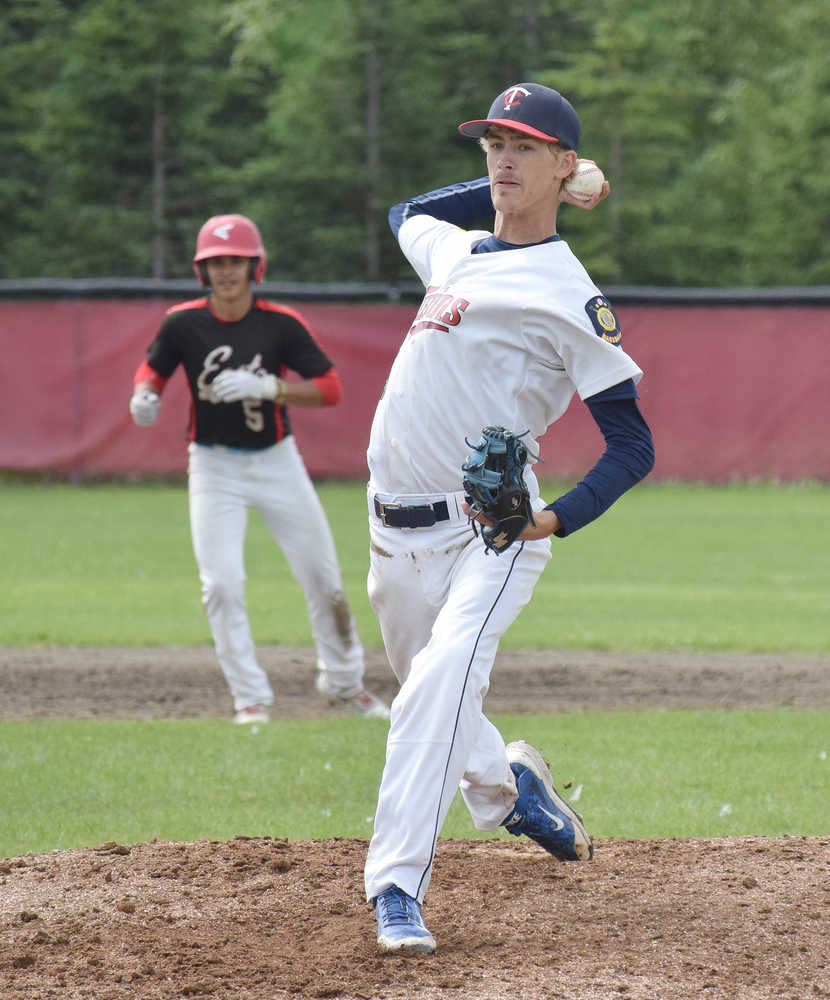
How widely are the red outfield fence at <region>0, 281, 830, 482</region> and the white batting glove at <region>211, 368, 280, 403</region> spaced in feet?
40.1

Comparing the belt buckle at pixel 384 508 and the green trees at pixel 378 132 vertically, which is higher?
the green trees at pixel 378 132

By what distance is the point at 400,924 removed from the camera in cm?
398

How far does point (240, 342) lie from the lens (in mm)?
7930

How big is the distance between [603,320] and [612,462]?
41cm

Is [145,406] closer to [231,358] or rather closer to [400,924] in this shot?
[231,358]

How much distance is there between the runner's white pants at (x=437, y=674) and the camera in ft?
13.3

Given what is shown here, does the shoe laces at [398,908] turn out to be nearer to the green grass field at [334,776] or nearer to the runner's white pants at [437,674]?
the runner's white pants at [437,674]

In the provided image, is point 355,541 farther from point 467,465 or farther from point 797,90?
point 797,90

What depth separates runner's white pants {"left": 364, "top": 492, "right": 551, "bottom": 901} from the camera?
13.3 ft

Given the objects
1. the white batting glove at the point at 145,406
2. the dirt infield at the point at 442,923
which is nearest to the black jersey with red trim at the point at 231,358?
the white batting glove at the point at 145,406

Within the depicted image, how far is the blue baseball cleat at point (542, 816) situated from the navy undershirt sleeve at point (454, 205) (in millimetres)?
1808

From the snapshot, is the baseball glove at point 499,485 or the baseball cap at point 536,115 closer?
the baseball glove at point 499,485

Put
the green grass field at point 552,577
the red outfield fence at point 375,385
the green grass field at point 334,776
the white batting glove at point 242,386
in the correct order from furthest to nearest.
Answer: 1. the red outfield fence at point 375,385
2. the green grass field at point 552,577
3. the white batting glove at point 242,386
4. the green grass field at point 334,776

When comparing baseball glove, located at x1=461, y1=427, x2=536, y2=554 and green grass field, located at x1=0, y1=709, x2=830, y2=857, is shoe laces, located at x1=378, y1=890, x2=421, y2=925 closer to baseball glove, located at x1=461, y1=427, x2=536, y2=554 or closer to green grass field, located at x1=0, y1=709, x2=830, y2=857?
baseball glove, located at x1=461, y1=427, x2=536, y2=554
